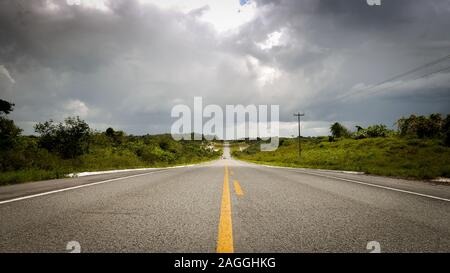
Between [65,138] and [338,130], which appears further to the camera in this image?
[338,130]

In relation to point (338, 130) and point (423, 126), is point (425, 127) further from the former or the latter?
point (338, 130)

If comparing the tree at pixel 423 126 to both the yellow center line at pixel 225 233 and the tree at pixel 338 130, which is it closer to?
the tree at pixel 338 130

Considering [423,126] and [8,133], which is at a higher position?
[423,126]

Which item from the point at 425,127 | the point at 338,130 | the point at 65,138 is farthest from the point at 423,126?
the point at 65,138

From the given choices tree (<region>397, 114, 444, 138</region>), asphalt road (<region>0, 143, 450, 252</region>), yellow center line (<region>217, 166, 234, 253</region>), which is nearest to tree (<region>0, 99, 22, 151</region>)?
asphalt road (<region>0, 143, 450, 252</region>)

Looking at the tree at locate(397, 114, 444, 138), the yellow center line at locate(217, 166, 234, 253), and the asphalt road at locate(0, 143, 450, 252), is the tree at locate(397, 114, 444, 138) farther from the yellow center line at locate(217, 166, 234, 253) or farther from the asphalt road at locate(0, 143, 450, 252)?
the yellow center line at locate(217, 166, 234, 253)

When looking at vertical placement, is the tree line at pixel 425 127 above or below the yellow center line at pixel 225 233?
above

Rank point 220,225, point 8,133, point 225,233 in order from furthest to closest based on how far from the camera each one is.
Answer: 1. point 8,133
2. point 220,225
3. point 225,233

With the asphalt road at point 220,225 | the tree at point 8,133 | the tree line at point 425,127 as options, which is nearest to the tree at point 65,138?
the tree at point 8,133

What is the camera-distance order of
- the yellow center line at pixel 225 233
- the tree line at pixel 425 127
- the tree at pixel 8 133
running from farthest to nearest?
the tree line at pixel 425 127 < the tree at pixel 8 133 < the yellow center line at pixel 225 233

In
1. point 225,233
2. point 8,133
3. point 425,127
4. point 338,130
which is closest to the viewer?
point 225,233
